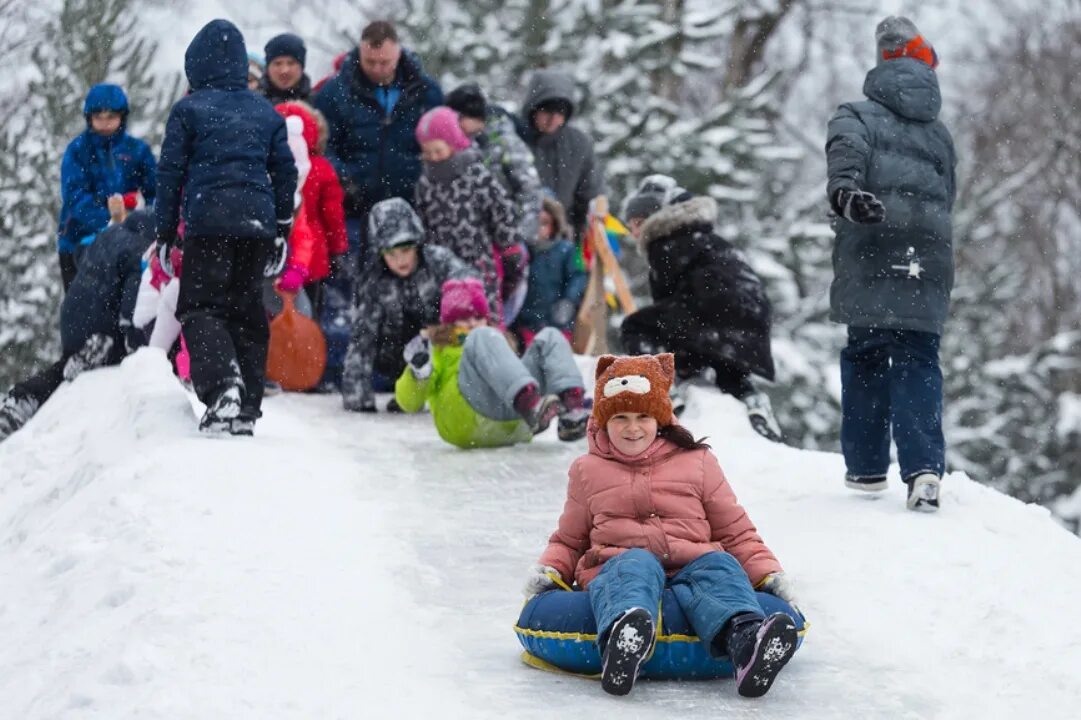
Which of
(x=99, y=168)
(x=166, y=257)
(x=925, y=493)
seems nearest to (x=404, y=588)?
(x=925, y=493)

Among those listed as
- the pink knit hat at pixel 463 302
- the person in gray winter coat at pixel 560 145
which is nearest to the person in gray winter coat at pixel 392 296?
the pink knit hat at pixel 463 302

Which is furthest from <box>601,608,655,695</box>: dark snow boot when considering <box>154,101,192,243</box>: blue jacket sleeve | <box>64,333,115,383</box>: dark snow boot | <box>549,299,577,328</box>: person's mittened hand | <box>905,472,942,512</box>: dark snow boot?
<box>549,299,577,328</box>: person's mittened hand

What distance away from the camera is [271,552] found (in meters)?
6.06

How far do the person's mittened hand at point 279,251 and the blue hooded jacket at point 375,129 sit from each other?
10.6ft

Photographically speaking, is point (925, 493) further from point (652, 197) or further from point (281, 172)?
point (281, 172)

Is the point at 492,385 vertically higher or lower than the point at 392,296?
lower

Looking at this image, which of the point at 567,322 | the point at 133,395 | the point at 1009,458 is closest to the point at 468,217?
the point at 567,322

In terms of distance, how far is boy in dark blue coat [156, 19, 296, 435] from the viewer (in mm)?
8242

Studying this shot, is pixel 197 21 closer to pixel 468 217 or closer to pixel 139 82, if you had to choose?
pixel 139 82

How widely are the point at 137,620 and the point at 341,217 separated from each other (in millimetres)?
A: 6691

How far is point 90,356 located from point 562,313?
3.68 m

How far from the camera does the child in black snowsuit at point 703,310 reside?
931 centimetres

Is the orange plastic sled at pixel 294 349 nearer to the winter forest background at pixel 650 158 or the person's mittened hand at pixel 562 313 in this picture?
the person's mittened hand at pixel 562 313

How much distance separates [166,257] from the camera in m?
8.70
